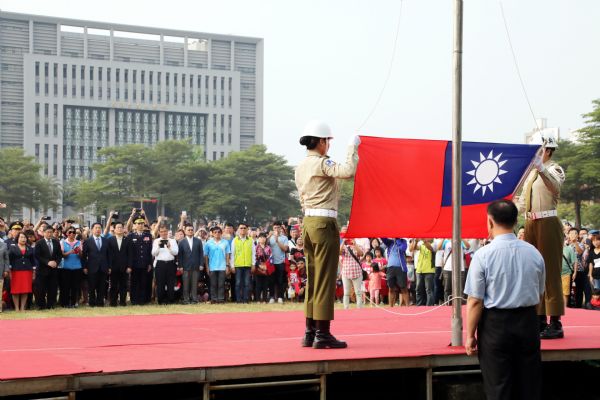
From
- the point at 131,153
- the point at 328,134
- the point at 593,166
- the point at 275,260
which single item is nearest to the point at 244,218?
the point at 131,153

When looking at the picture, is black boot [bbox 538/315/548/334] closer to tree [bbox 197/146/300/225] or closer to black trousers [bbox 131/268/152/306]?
black trousers [bbox 131/268/152/306]

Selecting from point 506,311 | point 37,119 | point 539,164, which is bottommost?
point 506,311

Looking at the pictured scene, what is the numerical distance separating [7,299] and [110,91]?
102m

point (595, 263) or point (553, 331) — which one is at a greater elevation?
point (595, 263)

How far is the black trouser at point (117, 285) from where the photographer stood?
1794 cm

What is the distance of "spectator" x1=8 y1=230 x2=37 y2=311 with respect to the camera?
16.4 metres

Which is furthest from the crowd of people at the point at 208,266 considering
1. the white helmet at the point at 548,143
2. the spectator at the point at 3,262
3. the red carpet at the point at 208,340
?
the white helmet at the point at 548,143

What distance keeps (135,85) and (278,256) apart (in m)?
101

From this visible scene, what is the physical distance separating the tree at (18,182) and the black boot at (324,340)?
6959 centimetres

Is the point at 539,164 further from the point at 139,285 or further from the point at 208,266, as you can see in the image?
the point at 208,266

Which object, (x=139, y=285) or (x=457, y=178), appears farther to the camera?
(x=139, y=285)

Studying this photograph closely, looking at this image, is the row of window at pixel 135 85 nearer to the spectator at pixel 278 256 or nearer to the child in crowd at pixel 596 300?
the spectator at pixel 278 256

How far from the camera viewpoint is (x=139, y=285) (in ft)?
60.3

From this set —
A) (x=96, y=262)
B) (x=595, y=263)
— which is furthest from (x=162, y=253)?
(x=595, y=263)
